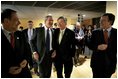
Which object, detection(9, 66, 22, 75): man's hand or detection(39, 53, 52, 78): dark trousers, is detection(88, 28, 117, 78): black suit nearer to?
detection(39, 53, 52, 78): dark trousers

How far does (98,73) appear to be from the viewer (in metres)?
2.17

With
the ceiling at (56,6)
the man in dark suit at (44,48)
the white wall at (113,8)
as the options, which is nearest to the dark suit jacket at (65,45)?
the man in dark suit at (44,48)

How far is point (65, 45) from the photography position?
2.75 m

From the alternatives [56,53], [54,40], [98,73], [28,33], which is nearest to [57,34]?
[54,40]

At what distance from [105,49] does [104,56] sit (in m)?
0.10

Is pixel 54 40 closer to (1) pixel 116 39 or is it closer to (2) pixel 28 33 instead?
(1) pixel 116 39

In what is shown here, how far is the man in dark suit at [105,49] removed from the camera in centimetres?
210

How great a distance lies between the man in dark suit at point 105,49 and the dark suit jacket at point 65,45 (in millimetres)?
687

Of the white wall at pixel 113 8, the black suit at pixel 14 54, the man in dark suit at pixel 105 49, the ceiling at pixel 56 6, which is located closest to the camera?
the black suit at pixel 14 54

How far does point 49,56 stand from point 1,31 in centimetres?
112

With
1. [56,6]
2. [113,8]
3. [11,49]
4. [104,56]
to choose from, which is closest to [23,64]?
[11,49]

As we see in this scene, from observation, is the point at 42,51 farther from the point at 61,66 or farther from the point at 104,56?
the point at 104,56

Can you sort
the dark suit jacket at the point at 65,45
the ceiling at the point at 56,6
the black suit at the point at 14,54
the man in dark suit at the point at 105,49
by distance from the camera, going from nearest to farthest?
the black suit at the point at 14,54 < the man in dark suit at the point at 105,49 < the dark suit jacket at the point at 65,45 < the ceiling at the point at 56,6

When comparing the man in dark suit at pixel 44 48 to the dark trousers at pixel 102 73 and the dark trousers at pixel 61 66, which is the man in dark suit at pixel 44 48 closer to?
the dark trousers at pixel 61 66
